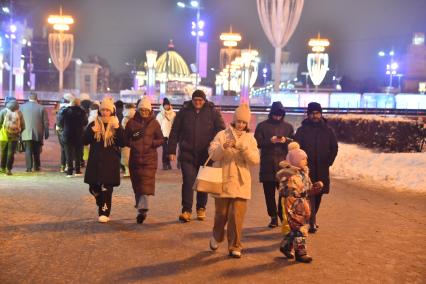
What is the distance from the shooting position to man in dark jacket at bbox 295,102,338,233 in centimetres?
827

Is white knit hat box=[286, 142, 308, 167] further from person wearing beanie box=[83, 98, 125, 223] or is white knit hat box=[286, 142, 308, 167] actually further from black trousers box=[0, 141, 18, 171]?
black trousers box=[0, 141, 18, 171]

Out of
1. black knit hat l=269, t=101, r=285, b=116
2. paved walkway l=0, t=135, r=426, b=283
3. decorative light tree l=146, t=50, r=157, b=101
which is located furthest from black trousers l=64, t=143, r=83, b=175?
decorative light tree l=146, t=50, r=157, b=101

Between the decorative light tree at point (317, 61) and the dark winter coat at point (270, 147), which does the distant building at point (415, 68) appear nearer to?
the decorative light tree at point (317, 61)

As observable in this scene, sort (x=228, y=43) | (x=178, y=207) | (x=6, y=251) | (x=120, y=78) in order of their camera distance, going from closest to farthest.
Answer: (x=6, y=251) → (x=178, y=207) → (x=228, y=43) → (x=120, y=78)

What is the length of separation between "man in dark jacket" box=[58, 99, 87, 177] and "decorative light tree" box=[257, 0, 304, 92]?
12.5 m

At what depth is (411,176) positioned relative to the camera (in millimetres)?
13781

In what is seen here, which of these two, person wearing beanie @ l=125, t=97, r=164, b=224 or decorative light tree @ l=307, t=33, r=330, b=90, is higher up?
decorative light tree @ l=307, t=33, r=330, b=90

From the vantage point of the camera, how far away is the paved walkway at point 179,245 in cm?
598

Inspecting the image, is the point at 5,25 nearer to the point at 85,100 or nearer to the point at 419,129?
the point at 85,100

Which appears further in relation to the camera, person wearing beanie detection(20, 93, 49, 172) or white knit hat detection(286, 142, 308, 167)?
person wearing beanie detection(20, 93, 49, 172)

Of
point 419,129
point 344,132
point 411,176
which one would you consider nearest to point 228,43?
point 344,132

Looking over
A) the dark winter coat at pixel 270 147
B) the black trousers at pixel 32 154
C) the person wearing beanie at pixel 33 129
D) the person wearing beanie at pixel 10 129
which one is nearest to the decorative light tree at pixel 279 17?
the person wearing beanie at pixel 33 129

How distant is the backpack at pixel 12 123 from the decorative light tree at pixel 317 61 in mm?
Result: 30228

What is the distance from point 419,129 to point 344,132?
16.7 ft
